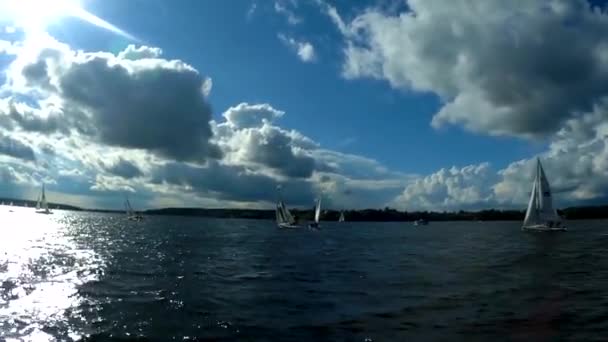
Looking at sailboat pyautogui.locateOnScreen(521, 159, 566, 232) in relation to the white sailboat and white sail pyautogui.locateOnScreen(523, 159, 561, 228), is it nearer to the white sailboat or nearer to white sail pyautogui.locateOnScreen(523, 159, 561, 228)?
white sail pyautogui.locateOnScreen(523, 159, 561, 228)

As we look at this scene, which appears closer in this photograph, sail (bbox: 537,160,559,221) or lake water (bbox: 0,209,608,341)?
lake water (bbox: 0,209,608,341)

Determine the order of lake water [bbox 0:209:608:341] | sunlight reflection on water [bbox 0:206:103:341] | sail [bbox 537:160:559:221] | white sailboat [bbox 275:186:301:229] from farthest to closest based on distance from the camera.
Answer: white sailboat [bbox 275:186:301:229]
sail [bbox 537:160:559:221]
lake water [bbox 0:209:608:341]
sunlight reflection on water [bbox 0:206:103:341]

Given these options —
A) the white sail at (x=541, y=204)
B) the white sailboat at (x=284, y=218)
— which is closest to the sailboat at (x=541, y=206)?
the white sail at (x=541, y=204)

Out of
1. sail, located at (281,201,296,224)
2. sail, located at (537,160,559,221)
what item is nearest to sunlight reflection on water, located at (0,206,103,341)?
sail, located at (537,160,559,221)

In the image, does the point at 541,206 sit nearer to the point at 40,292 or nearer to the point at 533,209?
the point at 533,209

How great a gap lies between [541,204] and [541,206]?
1.46ft

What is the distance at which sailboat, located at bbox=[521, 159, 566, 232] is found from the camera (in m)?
109

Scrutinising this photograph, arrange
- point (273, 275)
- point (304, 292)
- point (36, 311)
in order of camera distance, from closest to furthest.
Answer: point (36, 311), point (304, 292), point (273, 275)

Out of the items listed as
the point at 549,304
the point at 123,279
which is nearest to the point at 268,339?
the point at 549,304

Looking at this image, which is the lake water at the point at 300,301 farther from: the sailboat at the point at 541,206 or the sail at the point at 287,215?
the sail at the point at 287,215

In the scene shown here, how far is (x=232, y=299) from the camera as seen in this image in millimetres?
26547

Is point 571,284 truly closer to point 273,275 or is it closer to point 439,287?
point 439,287

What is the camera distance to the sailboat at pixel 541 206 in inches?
4304

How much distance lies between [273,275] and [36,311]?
57.5 ft
